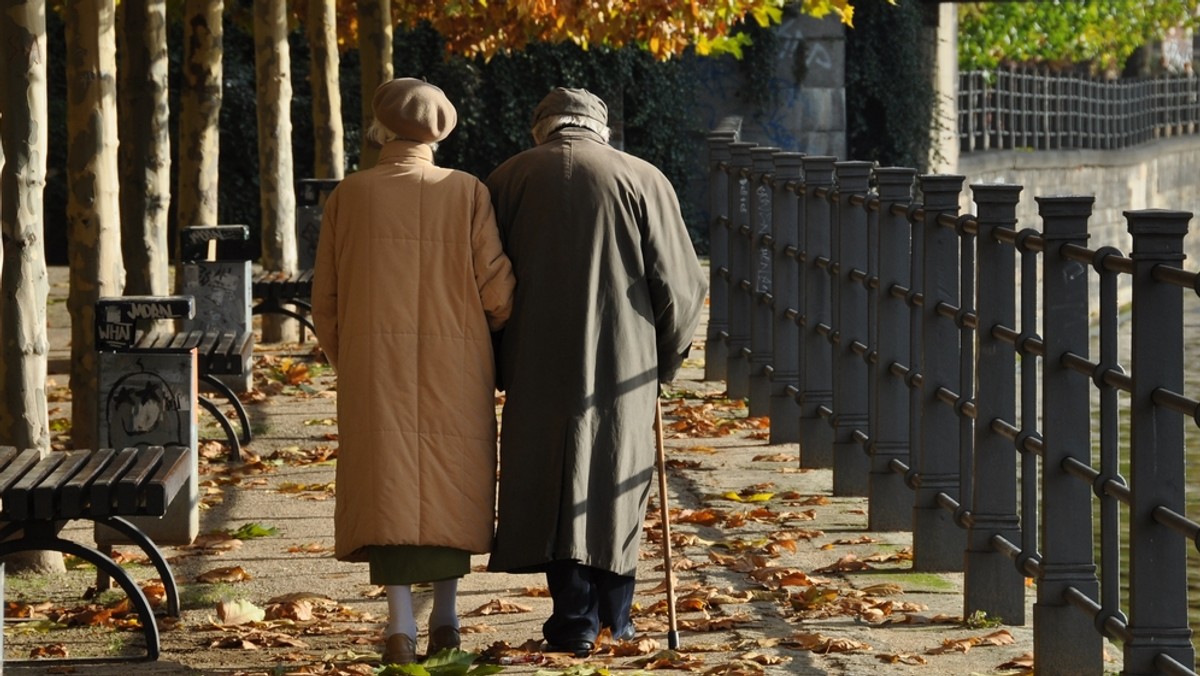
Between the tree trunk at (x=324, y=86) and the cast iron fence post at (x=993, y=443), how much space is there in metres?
8.96

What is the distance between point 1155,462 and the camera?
5.22 meters

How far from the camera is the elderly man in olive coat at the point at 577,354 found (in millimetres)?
6078

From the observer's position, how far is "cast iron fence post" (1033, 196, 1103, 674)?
585cm

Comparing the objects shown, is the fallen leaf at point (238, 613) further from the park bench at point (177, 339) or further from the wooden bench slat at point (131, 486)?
the park bench at point (177, 339)

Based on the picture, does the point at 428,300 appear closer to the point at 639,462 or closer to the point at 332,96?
the point at 639,462

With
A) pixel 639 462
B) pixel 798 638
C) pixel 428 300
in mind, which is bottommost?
pixel 798 638

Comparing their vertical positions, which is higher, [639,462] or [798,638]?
[639,462]

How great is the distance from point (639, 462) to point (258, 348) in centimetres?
859

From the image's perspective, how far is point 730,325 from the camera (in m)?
11.8

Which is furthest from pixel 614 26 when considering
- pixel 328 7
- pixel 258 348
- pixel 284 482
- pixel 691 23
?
pixel 284 482

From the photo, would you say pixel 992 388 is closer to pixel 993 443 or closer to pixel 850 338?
pixel 993 443

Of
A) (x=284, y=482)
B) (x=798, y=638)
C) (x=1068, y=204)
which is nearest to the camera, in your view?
(x=1068, y=204)

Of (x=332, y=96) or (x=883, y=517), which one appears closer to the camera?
(x=883, y=517)

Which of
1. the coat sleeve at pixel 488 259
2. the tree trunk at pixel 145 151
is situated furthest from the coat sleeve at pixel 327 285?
the tree trunk at pixel 145 151
